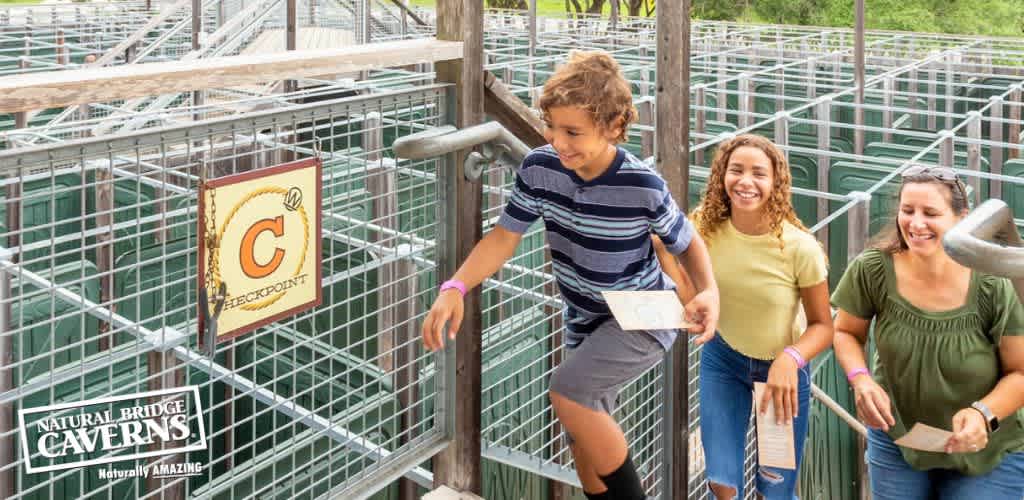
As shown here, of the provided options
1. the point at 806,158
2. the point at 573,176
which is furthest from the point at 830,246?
the point at 573,176

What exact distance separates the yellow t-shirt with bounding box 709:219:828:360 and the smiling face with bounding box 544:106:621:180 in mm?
554

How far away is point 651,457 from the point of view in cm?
328

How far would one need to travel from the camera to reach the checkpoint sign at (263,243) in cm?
203

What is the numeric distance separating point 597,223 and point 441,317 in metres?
0.37

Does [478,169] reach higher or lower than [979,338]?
higher

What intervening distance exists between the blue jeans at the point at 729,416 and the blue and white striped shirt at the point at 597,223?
420mm

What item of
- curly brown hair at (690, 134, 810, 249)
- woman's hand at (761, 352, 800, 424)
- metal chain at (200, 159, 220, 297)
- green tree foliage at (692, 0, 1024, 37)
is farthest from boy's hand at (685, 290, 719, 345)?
green tree foliage at (692, 0, 1024, 37)

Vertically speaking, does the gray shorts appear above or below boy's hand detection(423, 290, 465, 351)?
below

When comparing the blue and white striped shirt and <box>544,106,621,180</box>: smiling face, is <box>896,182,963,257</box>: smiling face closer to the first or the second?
the blue and white striped shirt

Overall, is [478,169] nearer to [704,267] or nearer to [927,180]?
[704,267]

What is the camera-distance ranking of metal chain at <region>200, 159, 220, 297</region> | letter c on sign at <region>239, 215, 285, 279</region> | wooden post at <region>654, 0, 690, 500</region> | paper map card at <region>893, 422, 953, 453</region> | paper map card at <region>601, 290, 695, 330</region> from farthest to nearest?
wooden post at <region>654, 0, 690, 500</region> → paper map card at <region>893, 422, 953, 453</region> → paper map card at <region>601, 290, 695, 330</region> → letter c on sign at <region>239, 215, 285, 279</region> → metal chain at <region>200, 159, 220, 297</region>

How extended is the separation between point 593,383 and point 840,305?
0.71 m

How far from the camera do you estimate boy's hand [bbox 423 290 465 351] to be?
2238mm

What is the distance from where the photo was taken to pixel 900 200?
2492 mm
